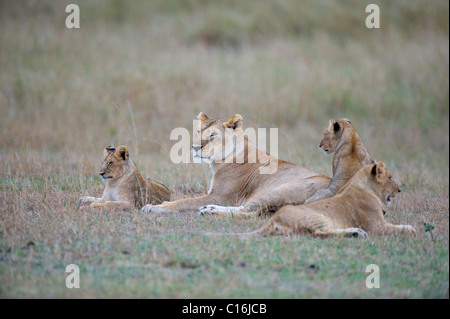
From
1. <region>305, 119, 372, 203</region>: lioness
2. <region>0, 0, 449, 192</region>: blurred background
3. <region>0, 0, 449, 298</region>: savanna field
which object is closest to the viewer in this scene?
<region>0, 0, 449, 298</region>: savanna field

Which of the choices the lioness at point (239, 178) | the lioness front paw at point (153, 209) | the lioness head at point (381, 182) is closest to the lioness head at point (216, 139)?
the lioness at point (239, 178)

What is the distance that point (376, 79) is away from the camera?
18844 mm

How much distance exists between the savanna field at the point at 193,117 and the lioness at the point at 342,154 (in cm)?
92

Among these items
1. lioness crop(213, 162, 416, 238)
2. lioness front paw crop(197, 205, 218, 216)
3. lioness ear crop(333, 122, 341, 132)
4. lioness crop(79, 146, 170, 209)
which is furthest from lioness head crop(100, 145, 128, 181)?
lioness ear crop(333, 122, 341, 132)

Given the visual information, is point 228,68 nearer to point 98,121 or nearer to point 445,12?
point 98,121

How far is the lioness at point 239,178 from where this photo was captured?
8.27m

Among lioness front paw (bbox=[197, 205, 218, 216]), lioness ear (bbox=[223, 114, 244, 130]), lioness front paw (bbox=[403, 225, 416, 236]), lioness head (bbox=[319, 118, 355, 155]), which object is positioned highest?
lioness ear (bbox=[223, 114, 244, 130])

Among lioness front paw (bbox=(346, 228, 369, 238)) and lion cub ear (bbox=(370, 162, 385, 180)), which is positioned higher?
lion cub ear (bbox=(370, 162, 385, 180))

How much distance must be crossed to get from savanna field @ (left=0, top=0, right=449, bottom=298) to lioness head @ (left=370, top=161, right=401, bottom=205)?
62 centimetres

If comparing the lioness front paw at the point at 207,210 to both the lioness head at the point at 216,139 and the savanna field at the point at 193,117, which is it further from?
the lioness head at the point at 216,139

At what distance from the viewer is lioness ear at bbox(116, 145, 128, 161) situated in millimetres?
8547

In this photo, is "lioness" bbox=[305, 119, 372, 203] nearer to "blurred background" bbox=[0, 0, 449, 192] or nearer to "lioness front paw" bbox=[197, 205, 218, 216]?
"lioness front paw" bbox=[197, 205, 218, 216]
